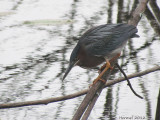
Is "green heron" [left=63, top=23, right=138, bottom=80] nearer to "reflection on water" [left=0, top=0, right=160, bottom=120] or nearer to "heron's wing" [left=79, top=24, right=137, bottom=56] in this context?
"heron's wing" [left=79, top=24, right=137, bottom=56]

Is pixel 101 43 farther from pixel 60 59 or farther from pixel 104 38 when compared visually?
pixel 60 59

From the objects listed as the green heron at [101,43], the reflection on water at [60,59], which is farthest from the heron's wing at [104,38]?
the reflection on water at [60,59]

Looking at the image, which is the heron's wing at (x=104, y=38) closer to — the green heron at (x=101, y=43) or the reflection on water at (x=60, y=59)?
the green heron at (x=101, y=43)

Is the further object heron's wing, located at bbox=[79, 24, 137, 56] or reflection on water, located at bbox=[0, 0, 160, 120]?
reflection on water, located at bbox=[0, 0, 160, 120]

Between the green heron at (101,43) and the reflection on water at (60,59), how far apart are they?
0.30 metres

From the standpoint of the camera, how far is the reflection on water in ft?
7.66

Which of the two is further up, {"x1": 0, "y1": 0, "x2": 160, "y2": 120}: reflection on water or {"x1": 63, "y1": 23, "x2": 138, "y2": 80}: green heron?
{"x1": 63, "y1": 23, "x2": 138, "y2": 80}: green heron

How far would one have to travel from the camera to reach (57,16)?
3.73 metres

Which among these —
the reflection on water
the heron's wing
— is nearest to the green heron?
the heron's wing

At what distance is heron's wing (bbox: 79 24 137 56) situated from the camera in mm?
2152

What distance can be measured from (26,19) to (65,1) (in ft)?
2.10

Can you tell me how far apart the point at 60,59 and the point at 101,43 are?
0.75 meters

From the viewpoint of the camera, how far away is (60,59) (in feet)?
9.58

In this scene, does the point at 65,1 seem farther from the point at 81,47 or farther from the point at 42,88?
the point at 81,47
